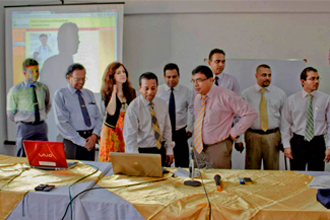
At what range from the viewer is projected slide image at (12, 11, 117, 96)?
13.3 feet

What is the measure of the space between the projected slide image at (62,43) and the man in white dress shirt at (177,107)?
0.92 meters

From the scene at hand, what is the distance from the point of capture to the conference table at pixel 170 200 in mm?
1482

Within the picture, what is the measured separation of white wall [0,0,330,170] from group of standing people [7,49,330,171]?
0.85ft

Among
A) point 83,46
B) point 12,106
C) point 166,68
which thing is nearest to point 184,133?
point 166,68

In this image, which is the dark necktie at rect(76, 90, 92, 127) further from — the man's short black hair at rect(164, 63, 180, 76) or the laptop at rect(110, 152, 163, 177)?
the laptop at rect(110, 152, 163, 177)

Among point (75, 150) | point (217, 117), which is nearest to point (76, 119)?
point (75, 150)

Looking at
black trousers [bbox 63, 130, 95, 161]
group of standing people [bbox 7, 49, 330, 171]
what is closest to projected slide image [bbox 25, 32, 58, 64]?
group of standing people [bbox 7, 49, 330, 171]

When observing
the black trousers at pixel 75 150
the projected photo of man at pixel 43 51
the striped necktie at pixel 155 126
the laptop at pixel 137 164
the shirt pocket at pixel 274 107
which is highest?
the projected photo of man at pixel 43 51

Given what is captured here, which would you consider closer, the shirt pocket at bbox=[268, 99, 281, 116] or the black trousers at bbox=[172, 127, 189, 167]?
the shirt pocket at bbox=[268, 99, 281, 116]

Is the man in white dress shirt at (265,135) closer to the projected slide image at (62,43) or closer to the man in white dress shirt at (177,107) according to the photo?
the man in white dress shirt at (177,107)

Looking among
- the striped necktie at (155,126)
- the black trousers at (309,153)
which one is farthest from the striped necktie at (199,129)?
the black trousers at (309,153)

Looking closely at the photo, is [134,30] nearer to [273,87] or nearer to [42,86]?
[42,86]

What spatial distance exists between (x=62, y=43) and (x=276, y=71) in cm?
316

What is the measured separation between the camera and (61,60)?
165 inches
